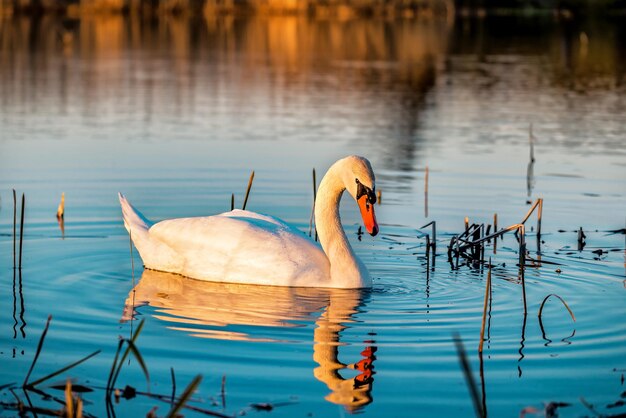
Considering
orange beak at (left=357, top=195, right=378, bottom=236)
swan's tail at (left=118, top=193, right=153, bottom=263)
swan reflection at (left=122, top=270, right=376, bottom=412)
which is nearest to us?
swan reflection at (left=122, top=270, right=376, bottom=412)

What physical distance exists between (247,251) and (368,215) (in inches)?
44.3

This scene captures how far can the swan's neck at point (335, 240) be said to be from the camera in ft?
31.2

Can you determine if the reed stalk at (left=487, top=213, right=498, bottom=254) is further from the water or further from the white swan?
the white swan

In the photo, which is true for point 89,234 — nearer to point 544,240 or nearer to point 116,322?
point 116,322

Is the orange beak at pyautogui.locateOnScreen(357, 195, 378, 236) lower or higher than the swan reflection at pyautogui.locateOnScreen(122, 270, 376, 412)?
higher

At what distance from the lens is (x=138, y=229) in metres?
10.2

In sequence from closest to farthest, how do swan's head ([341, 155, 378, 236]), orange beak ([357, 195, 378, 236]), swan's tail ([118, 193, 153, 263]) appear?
orange beak ([357, 195, 378, 236]), swan's head ([341, 155, 378, 236]), swan's tail ([118, 193, 153, 263])

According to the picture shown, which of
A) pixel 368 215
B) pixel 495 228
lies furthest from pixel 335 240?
pixel 495 228

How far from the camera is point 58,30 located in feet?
163

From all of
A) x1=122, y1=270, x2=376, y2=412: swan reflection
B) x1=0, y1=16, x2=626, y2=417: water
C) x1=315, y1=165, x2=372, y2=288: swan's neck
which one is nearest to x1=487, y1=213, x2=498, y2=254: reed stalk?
x1=0, y1=16, x2=626, y2=417: water

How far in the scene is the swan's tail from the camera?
10.2 meters

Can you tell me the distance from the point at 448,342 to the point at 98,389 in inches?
99.5

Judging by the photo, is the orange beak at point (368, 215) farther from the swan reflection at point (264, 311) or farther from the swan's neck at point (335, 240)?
the swan reflection at point (264, 311)

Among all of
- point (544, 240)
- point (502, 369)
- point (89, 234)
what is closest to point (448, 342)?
Result: point (502, 369)
